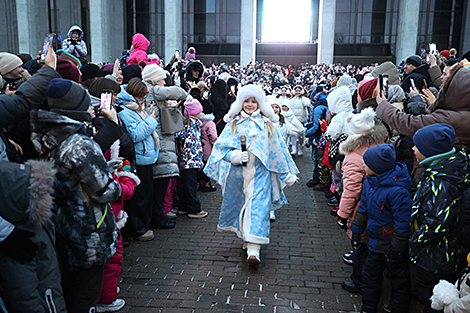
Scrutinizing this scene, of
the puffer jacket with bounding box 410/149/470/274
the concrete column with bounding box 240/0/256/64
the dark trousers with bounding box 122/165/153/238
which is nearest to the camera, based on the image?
the puffer jacket with bounding box 410/149/470/274

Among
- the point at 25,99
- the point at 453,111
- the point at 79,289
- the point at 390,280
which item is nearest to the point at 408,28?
the point at 453,111

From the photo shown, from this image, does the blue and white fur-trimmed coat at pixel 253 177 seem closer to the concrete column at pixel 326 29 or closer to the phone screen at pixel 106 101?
the phone screen at pixel 106 101

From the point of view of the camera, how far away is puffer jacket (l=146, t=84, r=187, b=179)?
5852 millimetres

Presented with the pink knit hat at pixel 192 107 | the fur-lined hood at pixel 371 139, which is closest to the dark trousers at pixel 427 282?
the fur-lined hood at pixel 371 139

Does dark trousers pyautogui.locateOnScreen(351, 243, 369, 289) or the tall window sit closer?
dark trousers pyautogui.locateOnScreen(351, 243, 369, 289)

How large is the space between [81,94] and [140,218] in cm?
301

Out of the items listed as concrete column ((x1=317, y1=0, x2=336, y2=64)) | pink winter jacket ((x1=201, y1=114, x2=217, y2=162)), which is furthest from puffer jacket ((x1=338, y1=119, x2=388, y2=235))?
concrete column ((x1=317, y1=0, x2=336, y2=64))

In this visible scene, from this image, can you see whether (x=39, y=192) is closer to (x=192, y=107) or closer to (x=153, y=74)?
(x=153, y=74)

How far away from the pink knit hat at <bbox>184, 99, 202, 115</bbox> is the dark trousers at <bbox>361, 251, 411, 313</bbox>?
4052 millimetres

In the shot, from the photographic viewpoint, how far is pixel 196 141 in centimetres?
691

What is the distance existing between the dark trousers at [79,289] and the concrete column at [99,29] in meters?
29.0

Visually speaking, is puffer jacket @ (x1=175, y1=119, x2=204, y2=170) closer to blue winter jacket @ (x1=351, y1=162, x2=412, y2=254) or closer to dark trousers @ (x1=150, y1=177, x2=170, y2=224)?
dark trousers @ (x1=150, y1=177, x2=170, y2=224)

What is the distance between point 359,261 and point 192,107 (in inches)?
152

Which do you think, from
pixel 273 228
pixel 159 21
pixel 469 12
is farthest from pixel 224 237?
pixel 159 21
